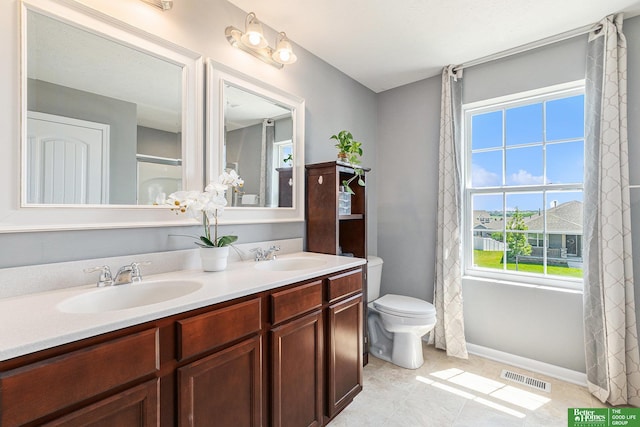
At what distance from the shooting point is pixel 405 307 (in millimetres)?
2207

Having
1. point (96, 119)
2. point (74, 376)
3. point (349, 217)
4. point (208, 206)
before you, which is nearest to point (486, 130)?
point (349, 217)

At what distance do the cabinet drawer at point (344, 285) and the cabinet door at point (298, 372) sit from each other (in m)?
0.14

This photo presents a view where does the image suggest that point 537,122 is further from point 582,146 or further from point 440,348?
point 440,348

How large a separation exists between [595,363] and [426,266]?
1227mm

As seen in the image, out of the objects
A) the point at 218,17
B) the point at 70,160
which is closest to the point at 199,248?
the point at 70,160

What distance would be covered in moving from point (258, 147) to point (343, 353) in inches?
53.3

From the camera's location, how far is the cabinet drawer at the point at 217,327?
3.09 ft

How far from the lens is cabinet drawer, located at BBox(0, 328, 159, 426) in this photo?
2.10 feet

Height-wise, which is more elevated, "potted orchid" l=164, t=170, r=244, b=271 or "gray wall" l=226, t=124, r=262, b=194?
"gray wall" l=226, t=124, r=262, b=194

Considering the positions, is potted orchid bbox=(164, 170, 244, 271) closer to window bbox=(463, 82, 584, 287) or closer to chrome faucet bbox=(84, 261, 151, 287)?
chrome faucet bbox=(84, 261, 151, 287)

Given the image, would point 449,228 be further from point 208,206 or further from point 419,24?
point 208,206

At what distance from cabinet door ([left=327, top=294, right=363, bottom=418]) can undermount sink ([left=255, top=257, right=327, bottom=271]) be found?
31cm

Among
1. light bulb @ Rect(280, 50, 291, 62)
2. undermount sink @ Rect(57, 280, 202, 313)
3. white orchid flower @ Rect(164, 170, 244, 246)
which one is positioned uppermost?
light bulb @ Rect(280, 50, 291, 62)

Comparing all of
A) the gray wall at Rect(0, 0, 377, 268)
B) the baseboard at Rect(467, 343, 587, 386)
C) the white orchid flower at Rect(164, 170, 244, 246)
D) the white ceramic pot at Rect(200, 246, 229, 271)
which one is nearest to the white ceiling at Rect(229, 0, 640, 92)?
the gray wall at Rect(0, 0, 377, 268)
